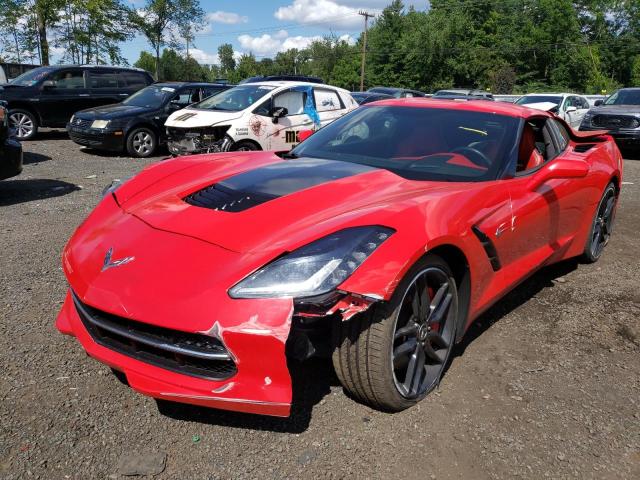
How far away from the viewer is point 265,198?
262cm

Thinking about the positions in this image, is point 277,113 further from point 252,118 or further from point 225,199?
point 225,199

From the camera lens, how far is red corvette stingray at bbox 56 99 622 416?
6.64 feet

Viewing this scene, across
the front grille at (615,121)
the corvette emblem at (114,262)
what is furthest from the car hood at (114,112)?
the front grille at (615,121)

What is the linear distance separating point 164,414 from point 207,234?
826 millimetres

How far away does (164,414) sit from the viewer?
2.39 meters

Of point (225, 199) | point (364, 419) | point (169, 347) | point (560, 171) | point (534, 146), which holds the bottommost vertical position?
point (364, 419)

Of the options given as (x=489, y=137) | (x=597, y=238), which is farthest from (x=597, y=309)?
(x=489, y=137)

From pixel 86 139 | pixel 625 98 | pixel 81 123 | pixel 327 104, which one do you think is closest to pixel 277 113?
pixel 327 104

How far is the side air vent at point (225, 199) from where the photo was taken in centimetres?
257

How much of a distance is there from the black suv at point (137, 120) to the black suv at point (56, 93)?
1549mm

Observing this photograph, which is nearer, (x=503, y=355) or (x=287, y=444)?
(x=287, y=444)

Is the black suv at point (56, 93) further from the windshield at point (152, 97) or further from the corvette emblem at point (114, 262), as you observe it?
the corvette emblem at point (114, 262)

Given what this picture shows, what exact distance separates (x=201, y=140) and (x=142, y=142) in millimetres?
2542

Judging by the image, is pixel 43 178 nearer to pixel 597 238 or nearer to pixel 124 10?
pixel 597 238
